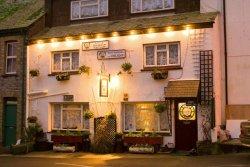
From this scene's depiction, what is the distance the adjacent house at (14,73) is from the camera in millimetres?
23000

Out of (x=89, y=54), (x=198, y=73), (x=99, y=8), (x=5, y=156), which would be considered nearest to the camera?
(x=198, y=73)

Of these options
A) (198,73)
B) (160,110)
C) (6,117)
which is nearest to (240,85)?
(198,73)

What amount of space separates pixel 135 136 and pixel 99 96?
2.78 m

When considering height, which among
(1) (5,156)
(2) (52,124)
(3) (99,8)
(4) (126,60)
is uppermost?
(3) (99,8)

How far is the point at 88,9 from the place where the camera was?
23422 millimetres

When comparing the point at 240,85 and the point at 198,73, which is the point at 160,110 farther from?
the point at 240,85

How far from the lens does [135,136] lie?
19359 millimetres

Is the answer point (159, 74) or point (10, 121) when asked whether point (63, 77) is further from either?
point (159, 74)

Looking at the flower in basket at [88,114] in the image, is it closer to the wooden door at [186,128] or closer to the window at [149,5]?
the wooden door at [186,128]

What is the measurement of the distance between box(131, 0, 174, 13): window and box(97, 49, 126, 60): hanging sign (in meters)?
2.70

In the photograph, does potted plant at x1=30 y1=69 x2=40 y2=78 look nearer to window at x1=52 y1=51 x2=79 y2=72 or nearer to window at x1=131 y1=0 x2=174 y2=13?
window at x1=52 y1=51 x2=79 y2=72

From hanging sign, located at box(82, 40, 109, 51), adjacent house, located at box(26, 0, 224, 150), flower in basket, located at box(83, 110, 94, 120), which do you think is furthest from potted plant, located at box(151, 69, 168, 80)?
flower in basket, located at box(83, 110, 94, 120)

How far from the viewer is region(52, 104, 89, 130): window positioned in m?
21.8

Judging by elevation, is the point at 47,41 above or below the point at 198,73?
above
